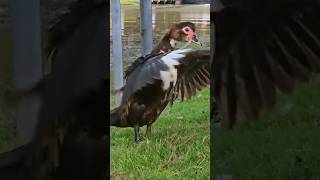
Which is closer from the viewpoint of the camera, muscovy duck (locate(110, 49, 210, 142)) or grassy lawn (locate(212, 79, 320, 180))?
grassy lawn (locate(212, 79, 320, 180))

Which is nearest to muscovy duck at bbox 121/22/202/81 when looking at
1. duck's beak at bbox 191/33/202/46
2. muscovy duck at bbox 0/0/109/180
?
duck's beak at bbox 191/33/202/46

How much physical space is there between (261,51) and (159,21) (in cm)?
50

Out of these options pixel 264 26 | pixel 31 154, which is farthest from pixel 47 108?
pixel 264 26

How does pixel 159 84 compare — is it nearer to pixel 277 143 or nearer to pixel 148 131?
pixel 148 131

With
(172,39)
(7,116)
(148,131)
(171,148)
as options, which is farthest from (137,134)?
(7,116)

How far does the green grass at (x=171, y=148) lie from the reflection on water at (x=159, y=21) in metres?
0.27

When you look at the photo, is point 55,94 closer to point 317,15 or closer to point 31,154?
point 31,154

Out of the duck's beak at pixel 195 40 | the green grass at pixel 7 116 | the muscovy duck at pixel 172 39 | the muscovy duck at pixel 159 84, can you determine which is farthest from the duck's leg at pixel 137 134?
the green grass at pixel 7 116

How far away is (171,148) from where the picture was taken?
195 cm

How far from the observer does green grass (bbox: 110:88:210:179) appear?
1938 mm

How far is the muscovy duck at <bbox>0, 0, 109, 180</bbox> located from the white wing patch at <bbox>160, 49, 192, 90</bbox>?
14.6 inches

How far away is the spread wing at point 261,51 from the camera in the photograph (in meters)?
1.61

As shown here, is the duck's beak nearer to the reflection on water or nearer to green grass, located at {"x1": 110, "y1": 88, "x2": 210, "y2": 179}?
the reflection on water

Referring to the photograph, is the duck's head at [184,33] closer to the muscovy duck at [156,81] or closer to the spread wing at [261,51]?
the muscovy duck at [156,81]
